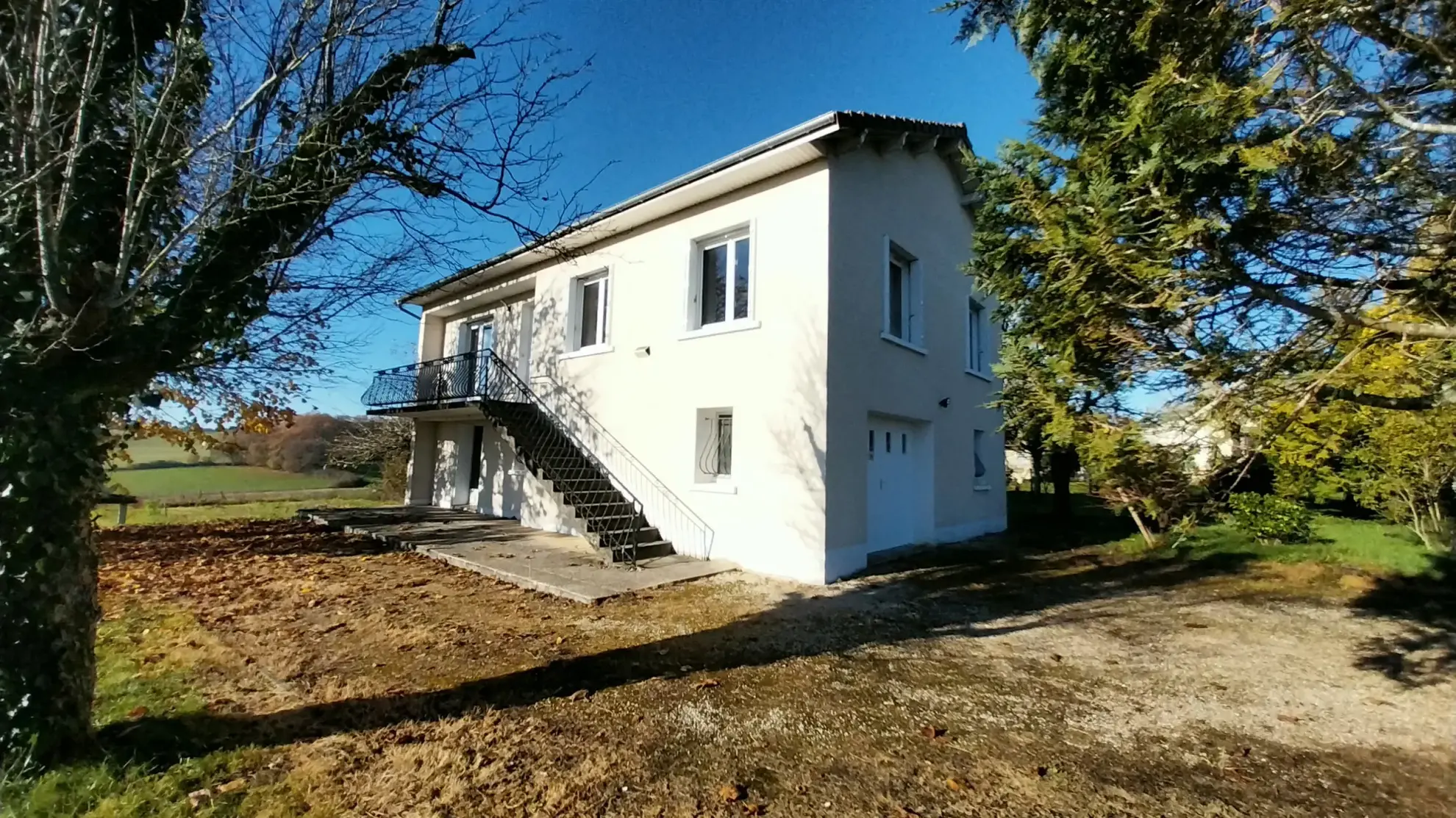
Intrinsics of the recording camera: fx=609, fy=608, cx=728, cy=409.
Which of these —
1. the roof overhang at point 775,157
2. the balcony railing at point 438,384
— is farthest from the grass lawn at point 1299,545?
the balcony railing at point 438,384

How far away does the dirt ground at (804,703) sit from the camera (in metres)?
3.29

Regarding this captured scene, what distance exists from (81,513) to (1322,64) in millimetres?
7961

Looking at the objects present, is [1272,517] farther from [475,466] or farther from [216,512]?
[216,512]

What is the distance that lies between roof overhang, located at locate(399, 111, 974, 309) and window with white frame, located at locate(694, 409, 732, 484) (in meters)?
3.40

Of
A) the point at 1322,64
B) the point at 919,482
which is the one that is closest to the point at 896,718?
the point at 1322,64

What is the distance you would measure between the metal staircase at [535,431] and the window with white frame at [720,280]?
10.9ft

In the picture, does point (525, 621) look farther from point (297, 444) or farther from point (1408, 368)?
point (297, 444)

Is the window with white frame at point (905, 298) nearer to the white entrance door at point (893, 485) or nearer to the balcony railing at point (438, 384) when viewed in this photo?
the white entrance door at point (893, 485)

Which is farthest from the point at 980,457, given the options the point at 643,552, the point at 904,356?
the point at 643,552

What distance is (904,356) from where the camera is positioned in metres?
10.4

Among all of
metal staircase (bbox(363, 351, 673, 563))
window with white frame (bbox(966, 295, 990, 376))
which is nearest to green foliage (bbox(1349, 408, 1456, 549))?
window with white frame (bbox(966, 295, 990, 376))

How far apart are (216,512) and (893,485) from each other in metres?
17.1

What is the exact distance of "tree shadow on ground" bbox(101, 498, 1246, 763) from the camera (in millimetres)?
3779

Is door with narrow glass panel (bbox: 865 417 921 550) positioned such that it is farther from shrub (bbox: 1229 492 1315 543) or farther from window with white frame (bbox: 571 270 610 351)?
window with white frame (bbox: 571 270 610 351)
